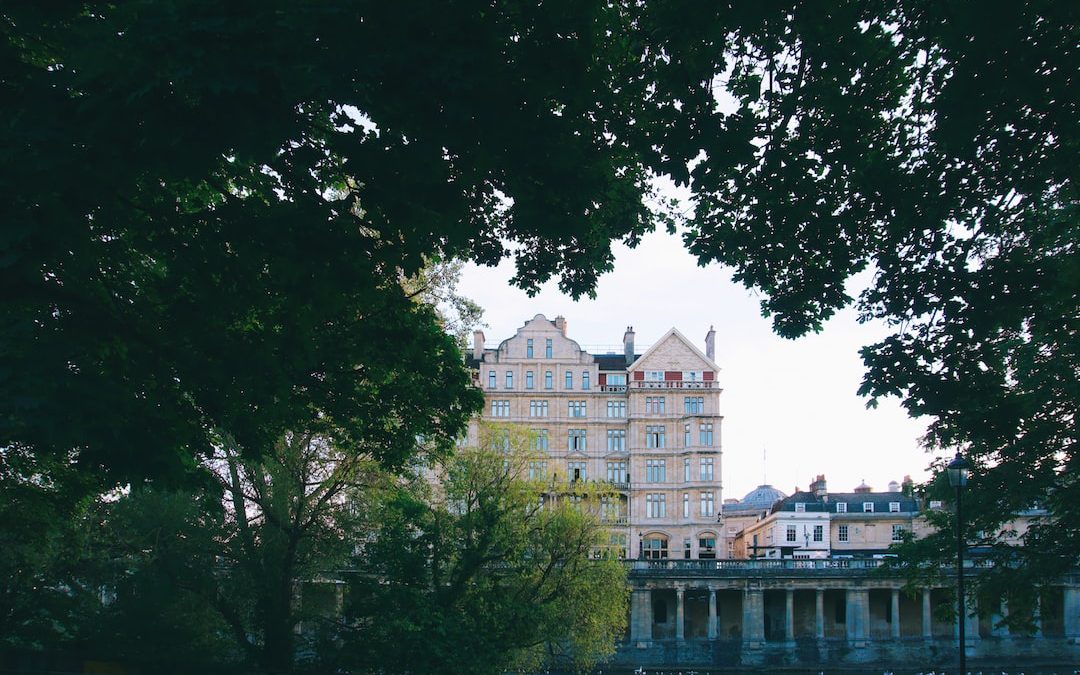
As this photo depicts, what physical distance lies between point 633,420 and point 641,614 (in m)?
14.2

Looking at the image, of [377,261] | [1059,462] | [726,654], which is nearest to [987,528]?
[1059,462]

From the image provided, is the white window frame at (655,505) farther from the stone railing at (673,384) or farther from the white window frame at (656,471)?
the stone railing at (673,384)

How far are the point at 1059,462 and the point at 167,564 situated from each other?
25127 mm

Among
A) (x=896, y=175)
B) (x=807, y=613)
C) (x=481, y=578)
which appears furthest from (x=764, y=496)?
(x=896, y=175)

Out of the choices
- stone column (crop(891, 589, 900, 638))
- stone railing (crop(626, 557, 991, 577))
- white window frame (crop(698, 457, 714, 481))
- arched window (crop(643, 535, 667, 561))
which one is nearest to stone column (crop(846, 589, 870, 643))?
stone railing (crop(626, 557, 991, 577))

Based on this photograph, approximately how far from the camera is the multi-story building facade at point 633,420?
6950 cm

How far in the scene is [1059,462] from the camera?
2639 centimetres

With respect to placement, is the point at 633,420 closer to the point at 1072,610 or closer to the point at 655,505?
the point at 655,505

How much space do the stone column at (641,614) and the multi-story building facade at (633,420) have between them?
19.4 feet

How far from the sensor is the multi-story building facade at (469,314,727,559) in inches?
2736

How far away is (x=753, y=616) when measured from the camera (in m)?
63.5

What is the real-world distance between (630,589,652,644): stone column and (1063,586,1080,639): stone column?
27283 millimetres

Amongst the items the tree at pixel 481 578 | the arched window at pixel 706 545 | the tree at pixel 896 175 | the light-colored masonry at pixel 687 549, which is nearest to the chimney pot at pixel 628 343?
the light-colored masonry at pixel 687 549

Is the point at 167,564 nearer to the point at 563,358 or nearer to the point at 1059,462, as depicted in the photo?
the point at 1059,462
